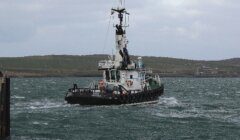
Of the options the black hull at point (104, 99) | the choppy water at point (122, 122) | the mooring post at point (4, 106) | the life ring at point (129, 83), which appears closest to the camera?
the mooring post at point (4, 106)

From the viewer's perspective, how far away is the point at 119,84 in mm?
66938

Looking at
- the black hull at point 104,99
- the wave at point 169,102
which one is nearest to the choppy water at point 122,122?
the black hull at point 104,99

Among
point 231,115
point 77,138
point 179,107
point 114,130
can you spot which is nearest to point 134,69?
point 179,107

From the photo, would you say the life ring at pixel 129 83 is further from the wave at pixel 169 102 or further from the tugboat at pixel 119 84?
the wave at pixel 169 102

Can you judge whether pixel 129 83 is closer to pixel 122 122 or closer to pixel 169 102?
pixel 169 102

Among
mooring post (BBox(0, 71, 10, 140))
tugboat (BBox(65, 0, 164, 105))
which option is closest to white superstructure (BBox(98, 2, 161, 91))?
tugboat (BBox(65, 0, 164, 105))

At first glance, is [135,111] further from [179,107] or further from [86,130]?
[86,130]

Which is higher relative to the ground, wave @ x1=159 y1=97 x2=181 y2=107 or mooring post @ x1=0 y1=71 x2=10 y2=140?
mooring post @ x1=0 y1=71 x2=10 y2=140

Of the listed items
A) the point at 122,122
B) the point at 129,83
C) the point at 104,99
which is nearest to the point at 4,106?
the point at 122,122

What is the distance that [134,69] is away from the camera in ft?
227

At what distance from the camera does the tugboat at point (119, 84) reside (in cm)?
6309

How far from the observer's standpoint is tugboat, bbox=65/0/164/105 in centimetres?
6309

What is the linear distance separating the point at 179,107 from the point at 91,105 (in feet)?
34.5

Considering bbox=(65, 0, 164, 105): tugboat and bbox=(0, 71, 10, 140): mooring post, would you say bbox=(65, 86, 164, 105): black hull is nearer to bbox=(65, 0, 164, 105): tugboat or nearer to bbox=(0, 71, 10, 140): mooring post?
bbox=(65, 0, 164, 105): tugboat
